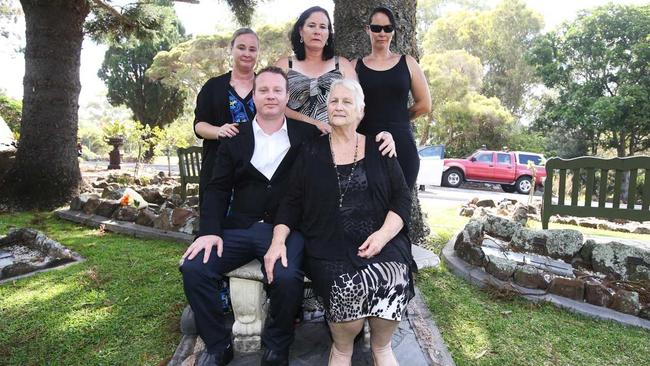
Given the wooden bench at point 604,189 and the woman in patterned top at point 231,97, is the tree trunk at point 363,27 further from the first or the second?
the wooden bench at point 604,189

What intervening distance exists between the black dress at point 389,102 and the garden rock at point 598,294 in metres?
1.67

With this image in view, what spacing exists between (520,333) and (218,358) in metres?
1.86

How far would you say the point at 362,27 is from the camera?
3926 millimetres

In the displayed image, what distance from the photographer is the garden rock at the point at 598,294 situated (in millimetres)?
2914

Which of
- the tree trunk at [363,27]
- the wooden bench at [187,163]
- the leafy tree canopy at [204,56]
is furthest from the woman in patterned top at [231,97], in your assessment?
the leafy tree canopy at [204,56]

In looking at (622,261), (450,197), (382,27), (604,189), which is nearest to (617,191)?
(604,189)

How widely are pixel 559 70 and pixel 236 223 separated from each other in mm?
18812

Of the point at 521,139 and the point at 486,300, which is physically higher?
the point at 521,139

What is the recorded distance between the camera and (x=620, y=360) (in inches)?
92.6

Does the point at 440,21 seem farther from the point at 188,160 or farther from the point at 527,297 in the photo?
the point at 527,297

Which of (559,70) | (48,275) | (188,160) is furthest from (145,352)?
(559,70)

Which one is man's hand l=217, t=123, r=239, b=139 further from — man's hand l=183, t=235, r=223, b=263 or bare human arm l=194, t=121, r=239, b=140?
man's hand l=183, t=235, r=223, b=263

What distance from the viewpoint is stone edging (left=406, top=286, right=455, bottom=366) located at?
2225mm

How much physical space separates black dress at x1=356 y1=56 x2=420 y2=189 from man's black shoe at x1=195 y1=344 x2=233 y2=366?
1493 mm
